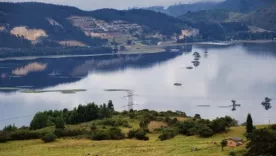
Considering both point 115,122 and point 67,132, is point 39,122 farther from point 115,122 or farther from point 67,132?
point 67,132

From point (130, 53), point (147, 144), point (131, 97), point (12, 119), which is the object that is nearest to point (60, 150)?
point (147, 144)

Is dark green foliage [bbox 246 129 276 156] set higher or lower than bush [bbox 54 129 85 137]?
higher

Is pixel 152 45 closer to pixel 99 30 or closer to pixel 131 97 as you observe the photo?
pixel 99 30

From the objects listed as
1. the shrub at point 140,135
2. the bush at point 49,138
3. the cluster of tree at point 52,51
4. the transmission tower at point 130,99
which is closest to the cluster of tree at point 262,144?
the shrub at point 140,135

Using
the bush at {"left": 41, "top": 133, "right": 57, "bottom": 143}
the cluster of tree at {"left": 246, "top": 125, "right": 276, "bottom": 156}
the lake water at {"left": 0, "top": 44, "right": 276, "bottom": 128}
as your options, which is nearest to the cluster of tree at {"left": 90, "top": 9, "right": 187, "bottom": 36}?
the lake water at {"left": 0, "top": 44, "right": 276, "bottom": 128}

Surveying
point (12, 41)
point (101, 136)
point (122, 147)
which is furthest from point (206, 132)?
point (12, 41)

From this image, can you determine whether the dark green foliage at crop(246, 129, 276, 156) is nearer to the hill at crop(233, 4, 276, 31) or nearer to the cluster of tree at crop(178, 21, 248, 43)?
the cluster of tree at crop(178, 21, 248, 43)

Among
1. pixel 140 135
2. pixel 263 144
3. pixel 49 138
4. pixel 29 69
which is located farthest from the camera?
pixel 29 69
